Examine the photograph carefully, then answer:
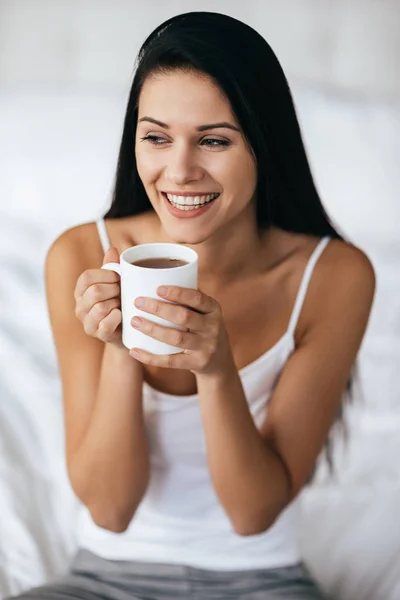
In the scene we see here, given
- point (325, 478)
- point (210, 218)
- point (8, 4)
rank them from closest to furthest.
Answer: point (210, 218)
point (8, 4)
point (325, 478)

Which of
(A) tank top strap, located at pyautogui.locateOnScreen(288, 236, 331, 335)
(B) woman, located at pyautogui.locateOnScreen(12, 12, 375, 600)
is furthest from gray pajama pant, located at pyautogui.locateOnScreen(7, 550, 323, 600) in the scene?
(A) tank top strap, located at pyautogui.locateOnScreen(288, 236, 331, 335)

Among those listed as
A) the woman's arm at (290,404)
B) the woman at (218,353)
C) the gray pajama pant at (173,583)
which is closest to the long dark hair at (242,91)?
the woman at (218,353)

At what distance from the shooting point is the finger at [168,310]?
0.51 m

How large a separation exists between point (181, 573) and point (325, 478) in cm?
19

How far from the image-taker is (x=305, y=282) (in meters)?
0.76

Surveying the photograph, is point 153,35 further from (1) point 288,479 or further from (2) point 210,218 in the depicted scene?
(1) point 288,479

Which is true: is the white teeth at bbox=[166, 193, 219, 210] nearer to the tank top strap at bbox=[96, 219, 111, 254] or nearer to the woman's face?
the woman's face

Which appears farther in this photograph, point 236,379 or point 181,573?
point 181,573

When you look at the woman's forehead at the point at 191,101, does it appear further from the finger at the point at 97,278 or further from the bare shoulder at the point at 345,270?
the bare shoulder at the point at 345,270

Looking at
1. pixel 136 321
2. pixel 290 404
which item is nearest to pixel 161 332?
pixel 136 321

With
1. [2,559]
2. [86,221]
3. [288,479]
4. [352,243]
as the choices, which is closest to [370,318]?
[352,243]

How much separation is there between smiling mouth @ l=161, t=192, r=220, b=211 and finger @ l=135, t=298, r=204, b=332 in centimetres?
12

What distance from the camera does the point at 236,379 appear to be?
63 cm

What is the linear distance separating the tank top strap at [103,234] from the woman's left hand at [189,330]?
0.21 m
